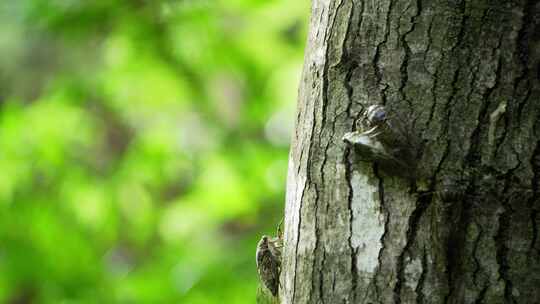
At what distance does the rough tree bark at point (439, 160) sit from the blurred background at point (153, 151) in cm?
225

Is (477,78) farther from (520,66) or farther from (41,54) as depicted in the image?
(41,54)

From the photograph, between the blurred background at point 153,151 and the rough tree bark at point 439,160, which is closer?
the rough tree bark at point 439,160

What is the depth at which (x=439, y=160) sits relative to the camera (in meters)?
1.05

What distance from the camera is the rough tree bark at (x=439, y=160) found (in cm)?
104

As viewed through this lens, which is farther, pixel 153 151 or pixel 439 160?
pixel 153 151

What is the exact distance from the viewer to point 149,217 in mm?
4199

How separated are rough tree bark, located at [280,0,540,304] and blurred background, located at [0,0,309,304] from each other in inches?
88.7

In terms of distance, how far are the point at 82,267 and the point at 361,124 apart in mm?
3024

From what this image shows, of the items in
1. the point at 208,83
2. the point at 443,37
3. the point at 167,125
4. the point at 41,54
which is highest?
the point at 41,54

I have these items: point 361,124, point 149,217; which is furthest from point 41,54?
point 361,124

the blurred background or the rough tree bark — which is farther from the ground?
the blurred background

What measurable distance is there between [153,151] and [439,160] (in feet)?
→ 9.71

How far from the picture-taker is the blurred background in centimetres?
342

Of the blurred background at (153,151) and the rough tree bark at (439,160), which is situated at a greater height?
the blurred background at (153,151)
